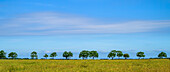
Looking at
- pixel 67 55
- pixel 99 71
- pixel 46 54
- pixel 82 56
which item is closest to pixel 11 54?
pixel 46 54

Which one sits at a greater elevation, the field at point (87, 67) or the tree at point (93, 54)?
the tree at point (93, 54)

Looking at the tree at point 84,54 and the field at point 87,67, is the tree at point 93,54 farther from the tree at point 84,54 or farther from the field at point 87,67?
the field at point 87,67

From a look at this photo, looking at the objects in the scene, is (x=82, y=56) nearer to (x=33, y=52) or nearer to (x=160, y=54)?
(x=33, y=52)

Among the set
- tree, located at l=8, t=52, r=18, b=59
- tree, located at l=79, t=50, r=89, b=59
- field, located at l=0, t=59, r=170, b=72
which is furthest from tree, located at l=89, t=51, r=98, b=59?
field, located at l=0, t=59, r=170, b=72

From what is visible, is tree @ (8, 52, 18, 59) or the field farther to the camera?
tree @ (8, 52, 18, 59)

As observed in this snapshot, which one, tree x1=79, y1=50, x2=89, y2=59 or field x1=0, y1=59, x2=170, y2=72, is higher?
tree x1=79, y1=50, x2=89, y2=59

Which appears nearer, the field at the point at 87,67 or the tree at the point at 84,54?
the field at the point at 87,67

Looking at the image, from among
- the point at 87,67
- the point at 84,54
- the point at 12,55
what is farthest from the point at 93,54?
the point at 87,67

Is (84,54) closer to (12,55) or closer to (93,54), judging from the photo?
(93,54)

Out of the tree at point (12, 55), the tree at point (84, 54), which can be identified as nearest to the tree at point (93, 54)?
the tree at point (84, 54)

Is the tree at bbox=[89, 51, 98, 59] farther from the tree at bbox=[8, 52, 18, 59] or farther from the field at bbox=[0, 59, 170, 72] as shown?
the field at bbox=[0, 59, 170, 72]

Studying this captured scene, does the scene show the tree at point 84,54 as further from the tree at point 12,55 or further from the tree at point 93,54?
the tree at point 12,55

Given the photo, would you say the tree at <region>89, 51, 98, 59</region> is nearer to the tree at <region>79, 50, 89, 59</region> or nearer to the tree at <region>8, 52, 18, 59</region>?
the tree at <region>79, 50, 89, 59</region>

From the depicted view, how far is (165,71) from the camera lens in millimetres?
24172
